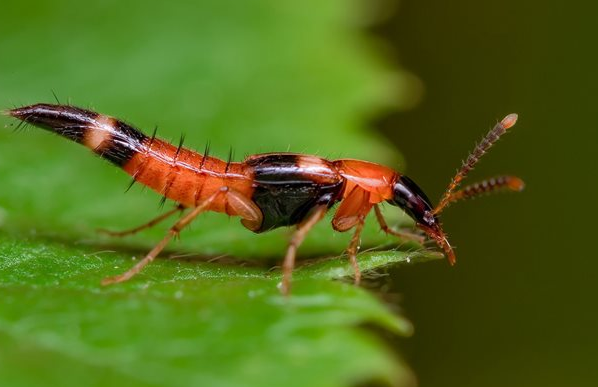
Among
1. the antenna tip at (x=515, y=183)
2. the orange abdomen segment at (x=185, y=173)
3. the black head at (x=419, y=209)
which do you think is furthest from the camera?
the black head at (x=419, y=209)

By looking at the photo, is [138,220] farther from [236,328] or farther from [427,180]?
[427,180]

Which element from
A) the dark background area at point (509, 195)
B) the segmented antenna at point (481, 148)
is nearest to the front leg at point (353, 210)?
the segmented antenna at point (481, 148)

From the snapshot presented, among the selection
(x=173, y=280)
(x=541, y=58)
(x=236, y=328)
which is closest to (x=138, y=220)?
(x=173, y=280)

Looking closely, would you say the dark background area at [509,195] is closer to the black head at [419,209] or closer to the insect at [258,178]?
the black head at [419,209]

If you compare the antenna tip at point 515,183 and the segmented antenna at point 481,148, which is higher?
the segmented antenna at point 481,148

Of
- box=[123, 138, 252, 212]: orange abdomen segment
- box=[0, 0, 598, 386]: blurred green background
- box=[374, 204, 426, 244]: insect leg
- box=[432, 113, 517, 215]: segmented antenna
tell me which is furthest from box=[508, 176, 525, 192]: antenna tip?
box=[0, 0, 598, 386]: blurred green background

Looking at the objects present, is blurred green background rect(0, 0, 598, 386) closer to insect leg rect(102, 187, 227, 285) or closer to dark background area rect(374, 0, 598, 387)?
dark background area rect(374, 0, 598, 387)

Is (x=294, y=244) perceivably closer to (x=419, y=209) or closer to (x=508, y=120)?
(x=419, y=209)
